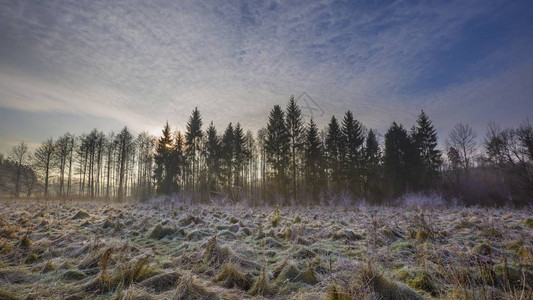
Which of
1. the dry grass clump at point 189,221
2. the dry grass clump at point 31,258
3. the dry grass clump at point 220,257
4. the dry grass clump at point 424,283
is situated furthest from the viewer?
the dry grass clump at point 189,221

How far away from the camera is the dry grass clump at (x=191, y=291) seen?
103 inches

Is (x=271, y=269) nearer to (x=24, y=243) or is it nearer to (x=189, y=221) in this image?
(x=189, y=221)

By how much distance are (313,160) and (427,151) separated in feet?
51.9

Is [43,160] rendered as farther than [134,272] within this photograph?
Yes

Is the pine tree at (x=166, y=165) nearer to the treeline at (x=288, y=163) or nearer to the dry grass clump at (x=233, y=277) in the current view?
the treeline at (x=288, y=163)

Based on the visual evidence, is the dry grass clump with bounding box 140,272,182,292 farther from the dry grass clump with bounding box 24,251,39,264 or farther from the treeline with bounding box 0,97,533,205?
the treeline with bounding box 0,97,533,205

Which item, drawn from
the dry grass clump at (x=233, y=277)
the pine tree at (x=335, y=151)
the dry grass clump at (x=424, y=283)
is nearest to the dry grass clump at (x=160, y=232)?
the dry grass clump at (x=233, y=277)

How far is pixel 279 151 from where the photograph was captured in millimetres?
29812

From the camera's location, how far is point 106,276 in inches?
119

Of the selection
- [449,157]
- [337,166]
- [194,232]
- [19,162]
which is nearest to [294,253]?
[194,232]

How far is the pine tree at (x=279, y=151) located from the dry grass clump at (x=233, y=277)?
86.3 feet

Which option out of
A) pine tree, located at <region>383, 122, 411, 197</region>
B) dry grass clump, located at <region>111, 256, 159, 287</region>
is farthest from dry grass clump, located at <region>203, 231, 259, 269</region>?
pine tree, located at <region>383, 122, 411, 197</region>

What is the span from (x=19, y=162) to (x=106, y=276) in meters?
51.8

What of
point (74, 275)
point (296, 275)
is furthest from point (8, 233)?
point (296, 275)
